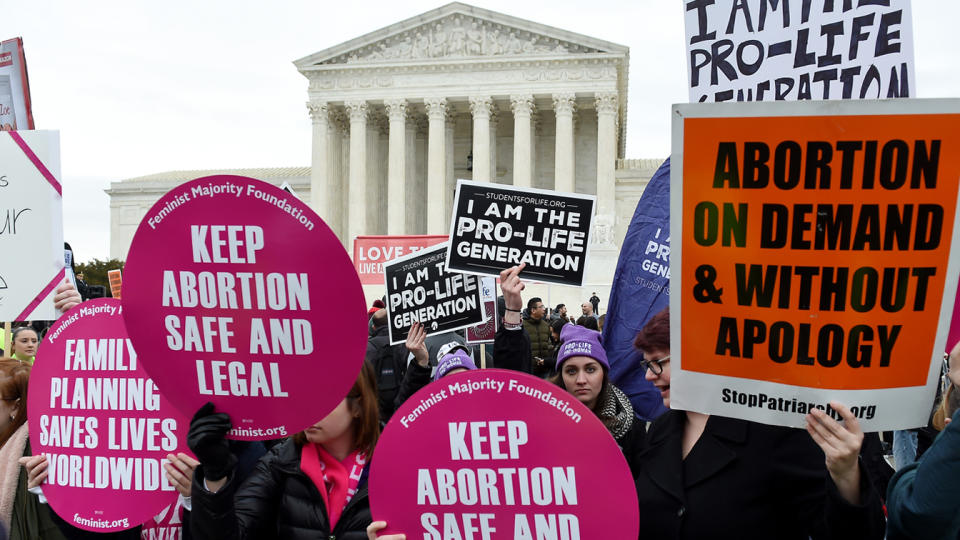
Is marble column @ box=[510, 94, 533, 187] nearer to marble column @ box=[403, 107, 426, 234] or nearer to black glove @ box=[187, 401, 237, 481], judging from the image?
marble column @ box=[403, 107, 426, 234]

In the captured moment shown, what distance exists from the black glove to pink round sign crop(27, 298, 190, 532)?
0.62 meters

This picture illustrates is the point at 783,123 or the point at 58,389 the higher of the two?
the point at 783,123

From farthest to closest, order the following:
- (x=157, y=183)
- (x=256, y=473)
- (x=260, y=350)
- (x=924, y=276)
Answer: (x=157, y=183) → (x=256, y=473) → (x=260, y=350) → (x=924, y=276)

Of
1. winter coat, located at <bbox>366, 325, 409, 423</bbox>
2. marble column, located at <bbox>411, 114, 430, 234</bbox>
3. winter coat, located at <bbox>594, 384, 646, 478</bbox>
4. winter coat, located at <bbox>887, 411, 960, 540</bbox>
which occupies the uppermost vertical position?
marble column, located at <bbox>411, 114, 430, 234</bbox>

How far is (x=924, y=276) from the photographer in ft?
7.55

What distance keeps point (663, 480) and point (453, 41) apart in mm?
41978

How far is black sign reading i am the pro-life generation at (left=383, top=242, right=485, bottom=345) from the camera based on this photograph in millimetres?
5816

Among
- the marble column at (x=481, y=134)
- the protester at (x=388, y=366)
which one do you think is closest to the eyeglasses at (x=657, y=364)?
the protester at (x=388, y=366)

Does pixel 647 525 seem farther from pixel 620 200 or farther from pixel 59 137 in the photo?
pixel 620 200

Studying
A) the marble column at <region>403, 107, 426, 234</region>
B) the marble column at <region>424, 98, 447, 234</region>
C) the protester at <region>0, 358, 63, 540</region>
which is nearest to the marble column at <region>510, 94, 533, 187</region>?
the marble column at <region>424, 98, 447, 234</region>

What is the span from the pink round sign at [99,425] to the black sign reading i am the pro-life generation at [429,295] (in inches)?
99.8

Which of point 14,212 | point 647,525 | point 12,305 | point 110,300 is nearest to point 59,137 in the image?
point 14,212

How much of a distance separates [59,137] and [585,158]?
42.7 m

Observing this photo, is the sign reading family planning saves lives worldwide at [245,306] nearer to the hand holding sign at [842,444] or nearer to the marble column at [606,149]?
the hand holding sign at [842,444]
